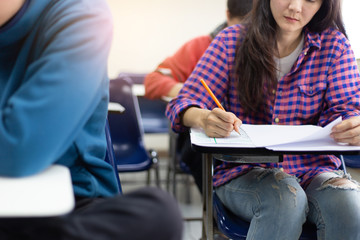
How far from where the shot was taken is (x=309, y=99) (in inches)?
61.6

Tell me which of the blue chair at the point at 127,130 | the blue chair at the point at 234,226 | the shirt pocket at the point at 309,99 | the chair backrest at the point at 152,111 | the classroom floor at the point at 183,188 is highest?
the shirt pocket at the point at 309,99

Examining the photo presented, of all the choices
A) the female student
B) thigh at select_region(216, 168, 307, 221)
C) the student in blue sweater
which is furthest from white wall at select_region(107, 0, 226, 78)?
the student in blue sweater

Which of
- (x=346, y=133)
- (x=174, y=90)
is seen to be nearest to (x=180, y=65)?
(x=174, y=90)

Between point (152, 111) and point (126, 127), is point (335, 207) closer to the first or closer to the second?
point (126, 127)

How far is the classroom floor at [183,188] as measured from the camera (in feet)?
8.43

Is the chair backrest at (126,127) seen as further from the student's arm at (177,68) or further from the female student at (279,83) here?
the female student at (279,83)

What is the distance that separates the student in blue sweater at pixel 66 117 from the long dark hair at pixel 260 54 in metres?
0.65

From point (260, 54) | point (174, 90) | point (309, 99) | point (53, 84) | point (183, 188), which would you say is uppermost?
point (53, 84)

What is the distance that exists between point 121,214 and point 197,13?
13.7ft

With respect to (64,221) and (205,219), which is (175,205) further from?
(205,219)

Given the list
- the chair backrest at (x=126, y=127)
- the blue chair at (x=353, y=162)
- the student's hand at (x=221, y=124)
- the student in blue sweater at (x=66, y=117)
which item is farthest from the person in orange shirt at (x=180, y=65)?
the student in blue sweater at (x=66, y=117)

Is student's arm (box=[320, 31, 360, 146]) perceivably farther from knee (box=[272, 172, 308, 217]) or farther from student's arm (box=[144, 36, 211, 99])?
student's arm (box=[144, 36, 211, 99])

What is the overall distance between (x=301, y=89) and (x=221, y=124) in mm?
438

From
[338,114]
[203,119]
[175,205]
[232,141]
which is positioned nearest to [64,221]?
[175,205]
